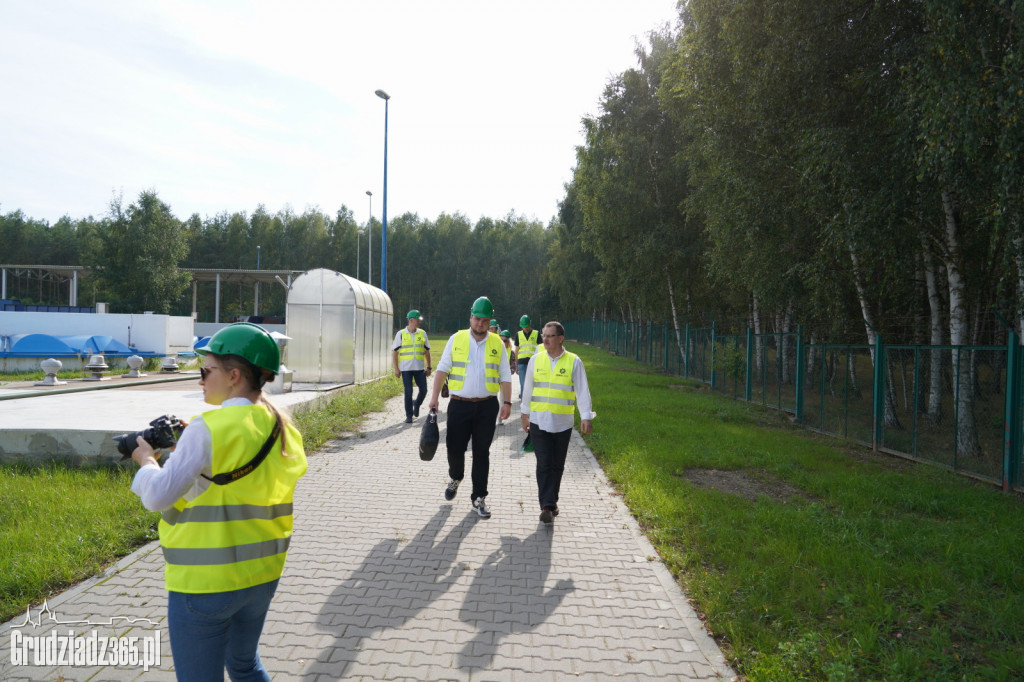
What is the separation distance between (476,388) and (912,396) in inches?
299

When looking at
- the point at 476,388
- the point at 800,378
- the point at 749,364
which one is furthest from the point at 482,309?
the point at 749,364

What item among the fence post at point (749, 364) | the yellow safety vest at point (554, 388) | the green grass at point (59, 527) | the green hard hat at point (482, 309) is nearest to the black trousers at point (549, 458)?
the yellow safety vest at point (554, 388)

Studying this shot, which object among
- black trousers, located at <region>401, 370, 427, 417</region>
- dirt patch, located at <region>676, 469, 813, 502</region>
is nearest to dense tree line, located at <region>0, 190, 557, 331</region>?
black trousers, located at <region>401, 370, 427, 417</region>

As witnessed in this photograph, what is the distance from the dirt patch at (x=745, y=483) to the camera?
7.29m

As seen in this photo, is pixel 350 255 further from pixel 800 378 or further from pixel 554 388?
pixel 554 388

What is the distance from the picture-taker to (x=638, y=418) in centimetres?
1286

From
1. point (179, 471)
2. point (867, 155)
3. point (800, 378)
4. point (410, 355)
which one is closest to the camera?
point (179, 471)

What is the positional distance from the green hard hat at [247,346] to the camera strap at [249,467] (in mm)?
→ 240

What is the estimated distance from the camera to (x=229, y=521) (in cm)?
223

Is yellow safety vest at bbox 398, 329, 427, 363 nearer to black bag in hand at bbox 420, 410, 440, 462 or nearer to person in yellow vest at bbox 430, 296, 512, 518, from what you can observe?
person in yellow vest at bbox 430, 296, 512, 518

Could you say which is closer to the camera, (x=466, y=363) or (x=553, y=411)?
(x=553, y=411)

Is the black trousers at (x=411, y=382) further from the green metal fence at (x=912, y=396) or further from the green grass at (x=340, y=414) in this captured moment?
the green metal fence at (x=912, y=396)

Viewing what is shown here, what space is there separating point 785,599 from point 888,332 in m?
11.6

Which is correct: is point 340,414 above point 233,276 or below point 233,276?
below
